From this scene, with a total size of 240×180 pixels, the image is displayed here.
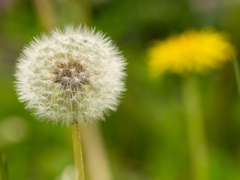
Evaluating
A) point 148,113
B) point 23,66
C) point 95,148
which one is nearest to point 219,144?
point 148,113

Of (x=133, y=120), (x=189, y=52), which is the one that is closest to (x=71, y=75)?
(x=189, y=52)

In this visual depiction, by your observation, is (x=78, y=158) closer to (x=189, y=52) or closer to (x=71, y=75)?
(x=71, y=75)

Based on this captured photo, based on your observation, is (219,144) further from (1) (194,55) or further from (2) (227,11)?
(2) (227,11)

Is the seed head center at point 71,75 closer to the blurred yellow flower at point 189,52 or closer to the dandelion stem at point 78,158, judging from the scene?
the dandelion stem at point 78,158

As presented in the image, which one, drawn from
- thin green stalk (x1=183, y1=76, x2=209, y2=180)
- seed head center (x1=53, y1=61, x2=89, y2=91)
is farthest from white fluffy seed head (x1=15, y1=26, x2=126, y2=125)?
thin green stalk (x1=183, y1=76, x2=209, y2=180)

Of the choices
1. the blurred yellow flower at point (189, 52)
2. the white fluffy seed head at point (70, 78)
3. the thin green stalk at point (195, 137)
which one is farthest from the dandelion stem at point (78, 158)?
the blurred yellow flower at point (189, 52)

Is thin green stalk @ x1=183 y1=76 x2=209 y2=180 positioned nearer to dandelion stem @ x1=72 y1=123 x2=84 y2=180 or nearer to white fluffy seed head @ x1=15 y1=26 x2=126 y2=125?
white fluffy seed head @ x1=15 y1=26 x2=126 y2=125
